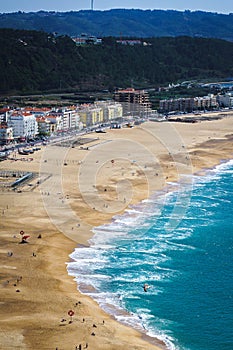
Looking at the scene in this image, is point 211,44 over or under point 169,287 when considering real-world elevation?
over

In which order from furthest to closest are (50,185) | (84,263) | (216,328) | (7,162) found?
(7,162)
(50,185)
(84,263)
(216,328)

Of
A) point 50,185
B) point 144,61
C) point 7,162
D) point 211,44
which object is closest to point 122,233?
point 50,185

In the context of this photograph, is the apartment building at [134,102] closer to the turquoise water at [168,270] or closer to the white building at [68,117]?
the white building at [68,117]

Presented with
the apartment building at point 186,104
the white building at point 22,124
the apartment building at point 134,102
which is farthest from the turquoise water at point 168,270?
the apartment building at point 186,104

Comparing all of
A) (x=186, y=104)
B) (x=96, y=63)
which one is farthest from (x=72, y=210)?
(x=96, y=63)

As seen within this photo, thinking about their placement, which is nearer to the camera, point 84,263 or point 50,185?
point 84,263

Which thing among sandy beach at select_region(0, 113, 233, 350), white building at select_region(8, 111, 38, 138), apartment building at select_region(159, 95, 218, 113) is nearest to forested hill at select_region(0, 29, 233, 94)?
apartment building at select_region(159, 95, 218, 113)

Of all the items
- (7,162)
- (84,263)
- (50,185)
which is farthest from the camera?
(7,162)

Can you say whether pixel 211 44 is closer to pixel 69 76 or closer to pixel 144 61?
pixel 144 61

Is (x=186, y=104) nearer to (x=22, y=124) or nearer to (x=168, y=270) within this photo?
(x=22, y=124)

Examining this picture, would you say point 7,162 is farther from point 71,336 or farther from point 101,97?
point 101,97
